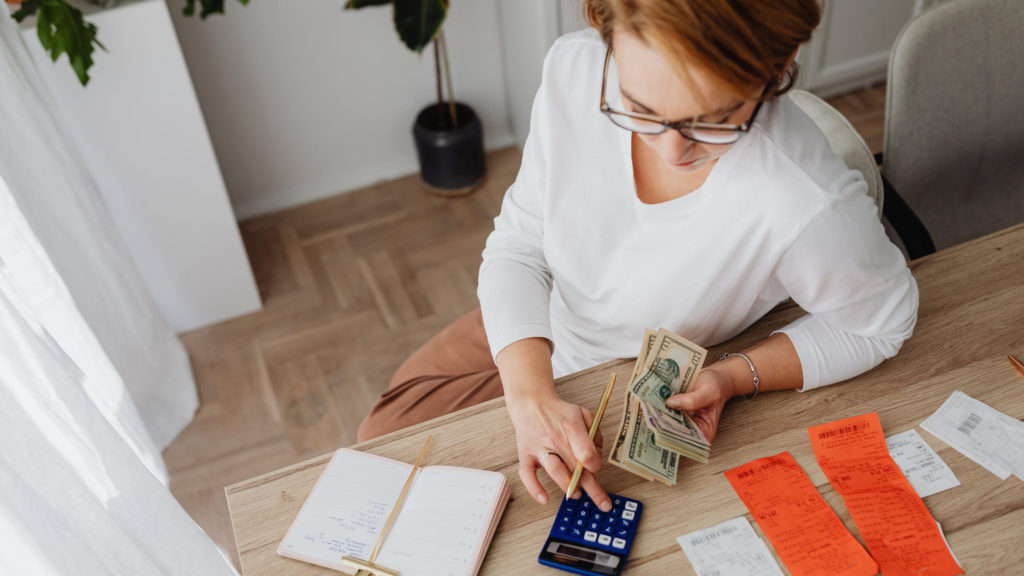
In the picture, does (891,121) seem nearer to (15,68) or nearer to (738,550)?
(738,550)

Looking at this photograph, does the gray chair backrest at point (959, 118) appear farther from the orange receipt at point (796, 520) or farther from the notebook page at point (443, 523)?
the notebook page at point (443, 523)

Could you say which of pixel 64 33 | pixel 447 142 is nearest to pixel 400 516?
pixel 64 33

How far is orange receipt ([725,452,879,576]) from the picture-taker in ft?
3.43

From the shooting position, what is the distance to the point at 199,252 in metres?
2.51

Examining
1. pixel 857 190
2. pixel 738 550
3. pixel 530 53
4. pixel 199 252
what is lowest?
pixel 199 252

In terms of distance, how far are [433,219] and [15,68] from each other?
4.93 feet

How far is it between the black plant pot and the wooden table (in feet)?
5.89

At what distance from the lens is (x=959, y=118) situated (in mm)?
1716

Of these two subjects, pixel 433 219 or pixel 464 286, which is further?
pixel 433 219

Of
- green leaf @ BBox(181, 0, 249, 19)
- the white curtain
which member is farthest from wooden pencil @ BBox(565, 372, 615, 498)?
green leaf @ BBox(181, 0, 249, 19)

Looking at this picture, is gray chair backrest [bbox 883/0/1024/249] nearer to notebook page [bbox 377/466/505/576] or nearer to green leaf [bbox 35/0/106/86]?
notebook page [bbox 377/466/505/576]

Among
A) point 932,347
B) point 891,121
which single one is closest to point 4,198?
point 932,347

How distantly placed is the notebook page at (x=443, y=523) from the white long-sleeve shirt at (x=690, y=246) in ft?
0.84

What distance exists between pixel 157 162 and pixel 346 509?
1.56m
